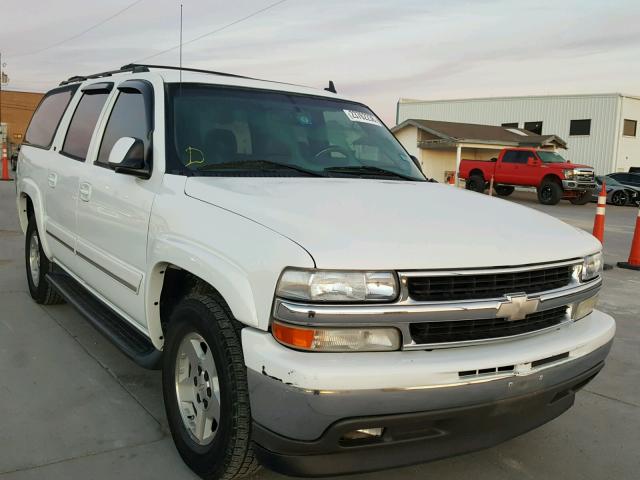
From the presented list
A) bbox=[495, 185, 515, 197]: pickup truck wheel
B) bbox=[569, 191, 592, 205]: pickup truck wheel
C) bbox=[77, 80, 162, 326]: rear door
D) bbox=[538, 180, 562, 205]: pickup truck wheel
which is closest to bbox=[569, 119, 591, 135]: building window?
bbox=[495, 185, 515, 197]: pickup truck wheel

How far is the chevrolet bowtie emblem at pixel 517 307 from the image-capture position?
7.70 ft

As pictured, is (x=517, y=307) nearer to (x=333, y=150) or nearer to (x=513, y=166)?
(x=333, y=150)

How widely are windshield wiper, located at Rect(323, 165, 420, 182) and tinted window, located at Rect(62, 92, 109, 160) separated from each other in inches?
69.5

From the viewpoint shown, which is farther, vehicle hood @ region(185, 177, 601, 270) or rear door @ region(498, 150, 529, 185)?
rear door @ region(498, 150, 529, 185)

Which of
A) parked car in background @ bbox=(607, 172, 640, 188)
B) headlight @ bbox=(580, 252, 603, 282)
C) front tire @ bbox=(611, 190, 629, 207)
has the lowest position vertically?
front tire @ bbox=(611, 190, 629, 207)

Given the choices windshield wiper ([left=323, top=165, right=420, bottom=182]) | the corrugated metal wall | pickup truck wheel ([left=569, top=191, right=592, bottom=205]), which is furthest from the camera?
the corrugated metal wall

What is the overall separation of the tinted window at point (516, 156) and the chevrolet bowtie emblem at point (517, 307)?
22.3 m

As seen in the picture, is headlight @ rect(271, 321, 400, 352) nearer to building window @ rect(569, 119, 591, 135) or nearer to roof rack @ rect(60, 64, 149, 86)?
roof rack @ rect(60, 64, 149, 86)

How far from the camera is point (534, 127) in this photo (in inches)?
1563

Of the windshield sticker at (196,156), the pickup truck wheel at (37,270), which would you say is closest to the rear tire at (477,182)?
the pickup truck wheel at (37,270)

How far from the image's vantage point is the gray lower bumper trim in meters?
2.08

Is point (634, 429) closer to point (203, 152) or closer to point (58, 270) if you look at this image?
point (203, 152)

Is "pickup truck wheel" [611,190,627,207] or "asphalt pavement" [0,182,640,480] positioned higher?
"asphalt pavement" [0,182,640,480]

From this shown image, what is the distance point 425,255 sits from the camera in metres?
2.24
